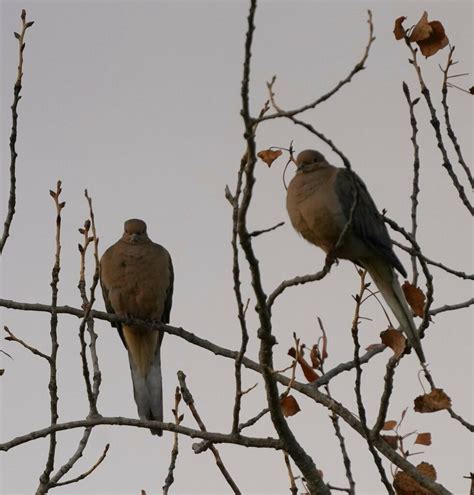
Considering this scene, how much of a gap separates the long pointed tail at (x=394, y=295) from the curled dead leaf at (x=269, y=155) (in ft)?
3.57

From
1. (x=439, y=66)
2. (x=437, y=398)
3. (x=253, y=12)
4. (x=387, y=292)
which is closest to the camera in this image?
(x=253, y=12)

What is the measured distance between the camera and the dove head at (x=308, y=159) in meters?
5.34

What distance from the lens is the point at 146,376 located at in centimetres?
709

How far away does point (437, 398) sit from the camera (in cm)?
340

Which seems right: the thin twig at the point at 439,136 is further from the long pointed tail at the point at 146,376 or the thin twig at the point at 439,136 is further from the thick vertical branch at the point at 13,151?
the long pointed tail at the point at 146,376

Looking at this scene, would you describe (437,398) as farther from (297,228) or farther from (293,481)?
(297,228)

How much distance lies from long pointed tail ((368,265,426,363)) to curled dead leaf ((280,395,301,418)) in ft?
2.94

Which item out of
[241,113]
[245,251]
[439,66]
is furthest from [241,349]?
[439,66]

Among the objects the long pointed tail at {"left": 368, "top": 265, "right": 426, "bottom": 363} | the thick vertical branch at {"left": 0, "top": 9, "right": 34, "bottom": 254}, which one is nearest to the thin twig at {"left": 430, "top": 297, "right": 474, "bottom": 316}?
the long pointed tail at {"left": 368, "top": 265, "right": 426, "bottom": 363}

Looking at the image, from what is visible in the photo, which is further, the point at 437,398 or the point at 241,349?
the point at 437,398

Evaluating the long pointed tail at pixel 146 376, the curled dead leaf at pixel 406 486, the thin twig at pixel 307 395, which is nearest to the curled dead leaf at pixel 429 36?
the thin twig at pixel 307 395

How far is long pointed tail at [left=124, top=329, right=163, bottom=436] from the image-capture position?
22.9 feet

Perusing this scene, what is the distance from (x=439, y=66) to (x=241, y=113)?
161cm

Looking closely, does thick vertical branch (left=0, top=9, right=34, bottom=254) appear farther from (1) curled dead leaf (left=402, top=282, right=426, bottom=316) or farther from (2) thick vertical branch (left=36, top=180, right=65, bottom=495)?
(1) curled dead leaf (left=402, top=282, right=426, bottom=316)
